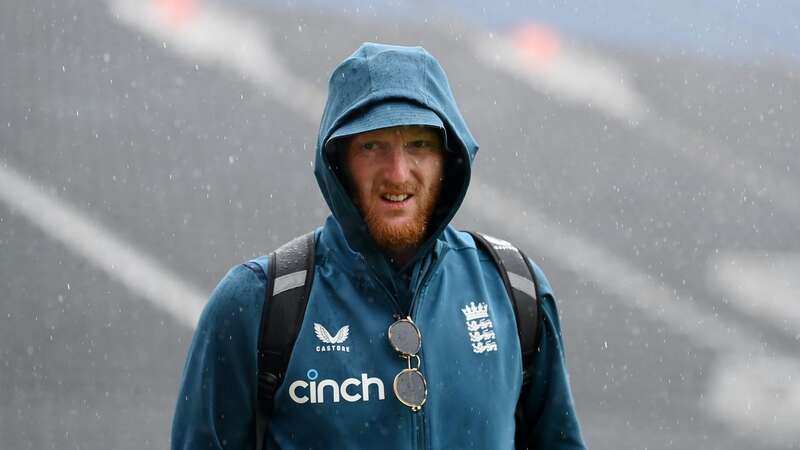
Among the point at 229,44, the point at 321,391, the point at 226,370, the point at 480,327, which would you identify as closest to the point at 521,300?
the point at 480,327

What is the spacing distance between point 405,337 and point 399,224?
255 mm

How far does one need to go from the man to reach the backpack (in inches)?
0.6

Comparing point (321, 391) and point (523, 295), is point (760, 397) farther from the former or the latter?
point (321, 391)

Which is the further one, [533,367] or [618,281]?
[618,281]

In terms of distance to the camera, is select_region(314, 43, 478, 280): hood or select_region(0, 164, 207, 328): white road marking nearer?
select_region(314, 43, 478, 280): hood

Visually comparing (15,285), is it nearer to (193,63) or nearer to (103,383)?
(103,383)

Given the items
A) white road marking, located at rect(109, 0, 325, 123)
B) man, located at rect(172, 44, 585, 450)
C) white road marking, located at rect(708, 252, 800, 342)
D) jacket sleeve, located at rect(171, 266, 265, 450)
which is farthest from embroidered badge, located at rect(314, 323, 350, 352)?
white road marking, located at rect(708, 252, 800, 342)

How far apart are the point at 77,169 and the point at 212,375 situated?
4.54 m

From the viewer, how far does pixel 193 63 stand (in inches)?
256

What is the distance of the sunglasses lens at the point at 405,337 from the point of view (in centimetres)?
208

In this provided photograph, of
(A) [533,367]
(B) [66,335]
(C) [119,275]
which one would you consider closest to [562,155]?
(C) [119,275]

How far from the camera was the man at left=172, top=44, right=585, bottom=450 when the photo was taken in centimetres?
204

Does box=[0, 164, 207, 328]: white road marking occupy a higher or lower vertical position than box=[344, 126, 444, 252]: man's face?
higher

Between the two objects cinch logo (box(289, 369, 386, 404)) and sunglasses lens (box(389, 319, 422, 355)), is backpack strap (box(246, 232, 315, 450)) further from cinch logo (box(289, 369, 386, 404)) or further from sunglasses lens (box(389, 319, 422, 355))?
sunglasses lens (box(389, 319, 422, 355))
